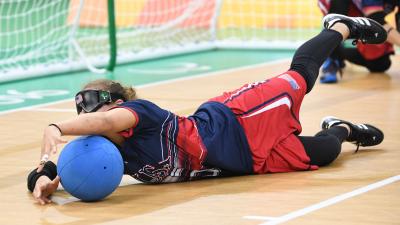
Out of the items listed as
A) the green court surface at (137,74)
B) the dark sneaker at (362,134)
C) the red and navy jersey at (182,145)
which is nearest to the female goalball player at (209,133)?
the red and navy jersey at (182,145)

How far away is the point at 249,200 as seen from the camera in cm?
419

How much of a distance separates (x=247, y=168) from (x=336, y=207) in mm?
782

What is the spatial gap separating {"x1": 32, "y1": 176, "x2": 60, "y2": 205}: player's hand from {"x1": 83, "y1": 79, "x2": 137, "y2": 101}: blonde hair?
18.9 inches

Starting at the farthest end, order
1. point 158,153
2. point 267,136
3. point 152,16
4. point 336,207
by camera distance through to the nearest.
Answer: point 152,16
point 267,136
point 158,153
point 336,207

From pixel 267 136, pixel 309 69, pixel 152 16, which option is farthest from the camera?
pixel 152 16

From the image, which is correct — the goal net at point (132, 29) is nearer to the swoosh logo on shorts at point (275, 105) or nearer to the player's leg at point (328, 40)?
the player's leg at point (328, 40)

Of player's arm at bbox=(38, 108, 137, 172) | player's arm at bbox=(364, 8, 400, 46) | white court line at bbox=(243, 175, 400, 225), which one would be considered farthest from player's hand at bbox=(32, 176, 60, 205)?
player's arm at bbox=(364, 8, 400, 46)

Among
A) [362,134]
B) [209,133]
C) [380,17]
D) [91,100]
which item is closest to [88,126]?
[91,100]

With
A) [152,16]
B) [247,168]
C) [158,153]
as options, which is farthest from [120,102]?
[152,16]

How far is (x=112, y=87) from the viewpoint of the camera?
447 centimetres

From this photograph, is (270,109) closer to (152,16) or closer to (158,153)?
(158,153)

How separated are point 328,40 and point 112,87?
1.42 meters

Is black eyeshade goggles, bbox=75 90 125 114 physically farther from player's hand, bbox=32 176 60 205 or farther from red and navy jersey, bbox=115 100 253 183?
player's hand, bbox=32 176 60 205

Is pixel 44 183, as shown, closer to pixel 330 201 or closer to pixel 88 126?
pixel 88 126
